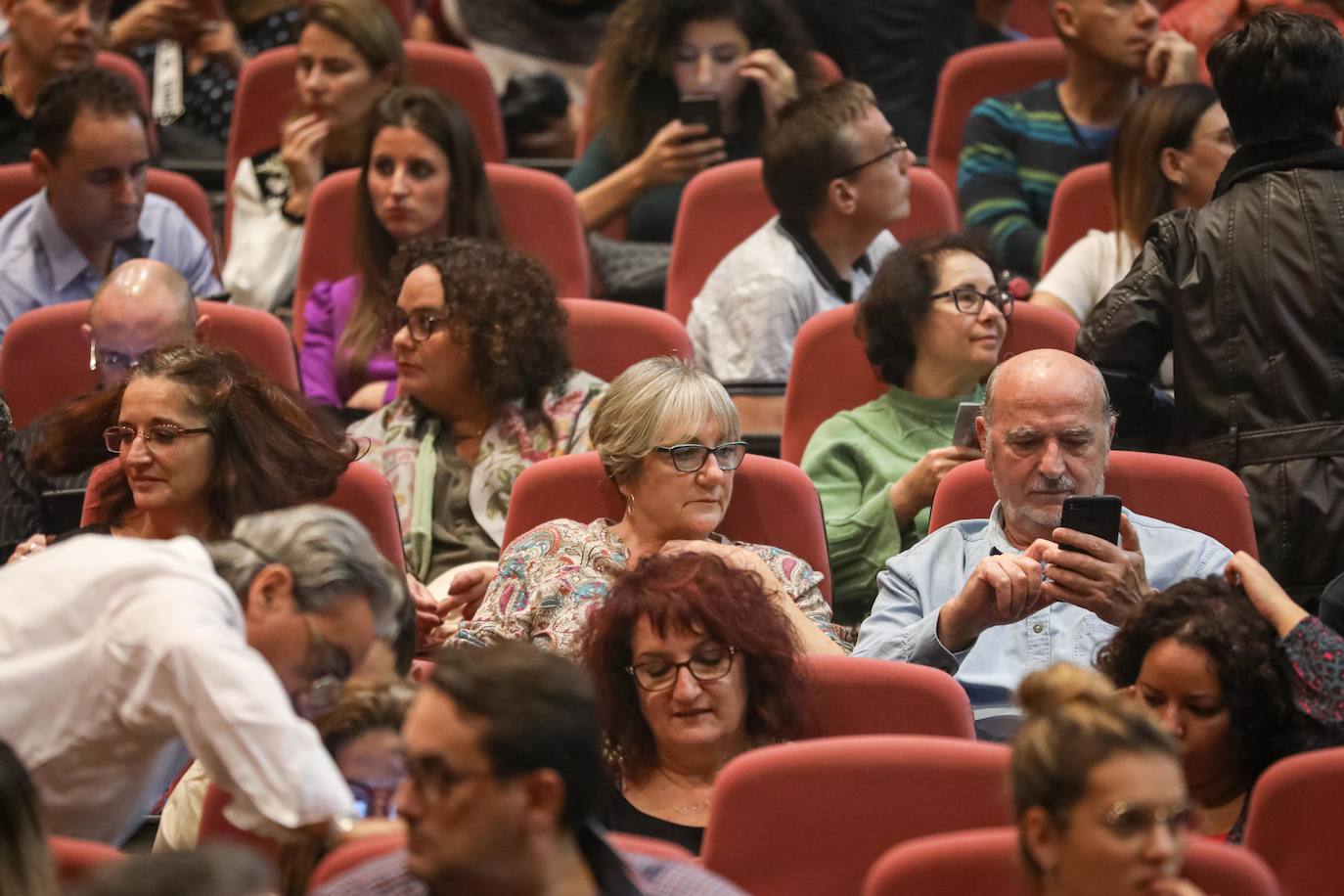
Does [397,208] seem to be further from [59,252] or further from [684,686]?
[684,686]

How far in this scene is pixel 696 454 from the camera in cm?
305

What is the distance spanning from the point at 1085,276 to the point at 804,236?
1.91ft

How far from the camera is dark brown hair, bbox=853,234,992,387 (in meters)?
3.56

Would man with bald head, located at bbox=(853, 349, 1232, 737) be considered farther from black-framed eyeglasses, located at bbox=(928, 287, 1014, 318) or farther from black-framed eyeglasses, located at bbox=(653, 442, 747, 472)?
black-framed eyeglasses, located at bbox=(928, 287, 1014, 318)

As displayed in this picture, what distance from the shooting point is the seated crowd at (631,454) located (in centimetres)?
199

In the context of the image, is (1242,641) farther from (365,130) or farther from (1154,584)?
(365,130)

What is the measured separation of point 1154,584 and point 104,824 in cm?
155

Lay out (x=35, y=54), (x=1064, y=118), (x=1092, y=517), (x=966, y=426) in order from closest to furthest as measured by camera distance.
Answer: (x=1092, y=517)
(x=966, y=426)
(x=1064, y=118)
(x=35, y=54)

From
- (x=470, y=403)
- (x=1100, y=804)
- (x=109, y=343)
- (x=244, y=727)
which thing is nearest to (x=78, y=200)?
(x=109, y=343)

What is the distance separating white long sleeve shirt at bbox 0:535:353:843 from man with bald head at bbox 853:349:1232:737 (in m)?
1.12

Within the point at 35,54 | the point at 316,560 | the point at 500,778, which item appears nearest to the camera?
the point at 500,778

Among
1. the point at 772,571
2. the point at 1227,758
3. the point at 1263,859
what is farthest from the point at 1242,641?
the point at 772,571

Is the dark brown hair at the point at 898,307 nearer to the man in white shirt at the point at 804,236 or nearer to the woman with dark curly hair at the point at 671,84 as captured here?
the man in white shirt at the point at 804,236

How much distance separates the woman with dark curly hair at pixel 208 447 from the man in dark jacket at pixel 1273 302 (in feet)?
4.32
